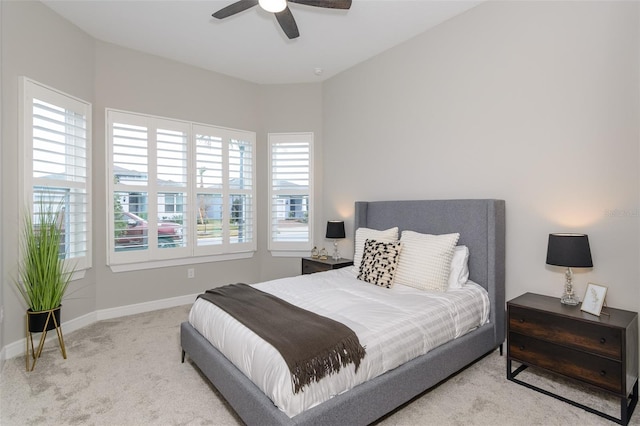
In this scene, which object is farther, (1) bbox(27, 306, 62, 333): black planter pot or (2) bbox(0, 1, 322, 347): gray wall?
(2) bbox(0, 1, 322, 347): gray wall

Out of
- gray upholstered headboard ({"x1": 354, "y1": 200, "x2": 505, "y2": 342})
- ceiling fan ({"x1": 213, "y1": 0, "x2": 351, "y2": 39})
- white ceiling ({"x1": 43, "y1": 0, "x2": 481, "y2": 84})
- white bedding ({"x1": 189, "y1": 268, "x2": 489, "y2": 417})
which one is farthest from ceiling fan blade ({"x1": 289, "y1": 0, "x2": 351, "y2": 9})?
white bedding ({"x1": 189, "y1": 268, "x2": 489, "y2": 417})

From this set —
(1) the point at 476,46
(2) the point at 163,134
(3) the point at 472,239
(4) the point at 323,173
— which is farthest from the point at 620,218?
(2) the point at 163,134

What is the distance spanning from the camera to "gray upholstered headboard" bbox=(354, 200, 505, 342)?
9.01 ft

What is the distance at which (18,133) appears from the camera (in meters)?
2.80

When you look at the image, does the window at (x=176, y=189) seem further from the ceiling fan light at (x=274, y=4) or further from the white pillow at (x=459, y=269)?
the white pillow at (x=459, y=269)

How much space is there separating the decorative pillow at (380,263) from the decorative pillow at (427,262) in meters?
0.08

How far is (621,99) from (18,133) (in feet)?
15.6

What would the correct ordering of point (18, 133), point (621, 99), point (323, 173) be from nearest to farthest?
point (621, 99)
point (18, 133)
point (323, 173)

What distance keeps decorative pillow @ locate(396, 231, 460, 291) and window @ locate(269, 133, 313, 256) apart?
2145 mm

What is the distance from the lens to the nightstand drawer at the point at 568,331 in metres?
1.95

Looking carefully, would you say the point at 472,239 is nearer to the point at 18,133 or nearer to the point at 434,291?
the point at 434,291

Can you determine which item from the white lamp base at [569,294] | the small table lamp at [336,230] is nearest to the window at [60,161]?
the small table lamp at [336,230]

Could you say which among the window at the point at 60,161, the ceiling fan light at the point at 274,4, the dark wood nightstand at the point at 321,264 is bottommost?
the dark wood nightstand at the point at 321,264

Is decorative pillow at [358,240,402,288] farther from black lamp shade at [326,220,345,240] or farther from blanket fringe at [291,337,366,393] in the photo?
blanket fringe at [291,337,366,393]
